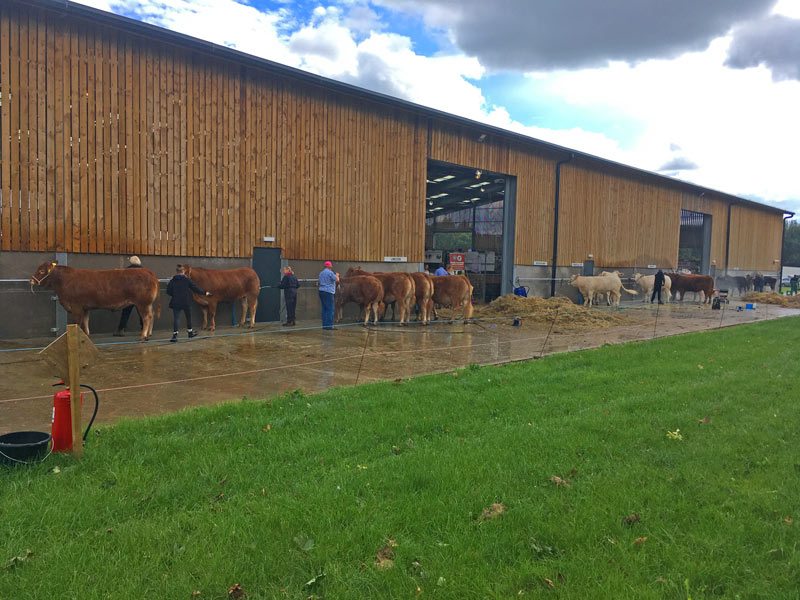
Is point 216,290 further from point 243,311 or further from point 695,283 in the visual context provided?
point 695,283

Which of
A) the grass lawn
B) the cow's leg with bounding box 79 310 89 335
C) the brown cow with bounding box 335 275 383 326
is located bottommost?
the grass lawn

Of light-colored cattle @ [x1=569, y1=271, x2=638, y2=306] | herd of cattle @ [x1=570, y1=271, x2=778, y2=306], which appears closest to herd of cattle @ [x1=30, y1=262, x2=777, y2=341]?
light-colored cattle @ [x1=569, y1=271, x2=638, y2=306]

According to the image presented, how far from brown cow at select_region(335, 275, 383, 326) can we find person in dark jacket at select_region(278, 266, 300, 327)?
1650 millimetres

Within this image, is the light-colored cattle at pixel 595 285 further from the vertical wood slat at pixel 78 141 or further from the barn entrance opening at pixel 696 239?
the vertical wood slat at pixel 78 141

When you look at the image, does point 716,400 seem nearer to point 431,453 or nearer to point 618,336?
point 431,453

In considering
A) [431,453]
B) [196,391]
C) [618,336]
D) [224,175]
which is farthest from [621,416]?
[224,175]

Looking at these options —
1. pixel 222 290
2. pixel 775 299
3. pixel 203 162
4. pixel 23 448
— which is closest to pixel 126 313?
pixel 222 290

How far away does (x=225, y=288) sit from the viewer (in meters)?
15.7

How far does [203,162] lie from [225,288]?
12.0 ft

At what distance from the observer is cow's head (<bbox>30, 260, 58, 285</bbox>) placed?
12.6 m

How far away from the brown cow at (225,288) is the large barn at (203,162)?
944mm

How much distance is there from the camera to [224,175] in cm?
1661

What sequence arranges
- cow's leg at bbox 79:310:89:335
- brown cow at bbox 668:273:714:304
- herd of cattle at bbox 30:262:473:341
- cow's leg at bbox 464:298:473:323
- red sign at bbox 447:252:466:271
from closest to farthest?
herd of cattle at bbox 30:262:473:341 → cow's leg at bbox 79:310:89:335 → cow's leg at bbox 464:298:473:323 → red sign at bbox 447:252:466:271 → brown cow at bbox 668:273:714:304

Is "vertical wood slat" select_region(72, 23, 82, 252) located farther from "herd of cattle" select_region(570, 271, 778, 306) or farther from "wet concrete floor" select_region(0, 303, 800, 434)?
"herd of cattle" select_region(570, 271, 778, 306)
